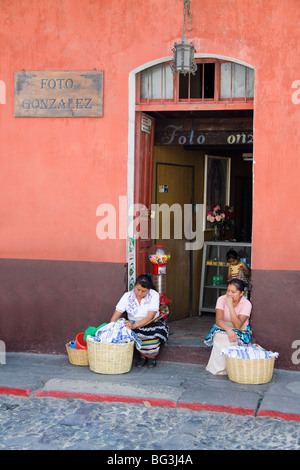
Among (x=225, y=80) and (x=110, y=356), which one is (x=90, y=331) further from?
(x=225, y=80)

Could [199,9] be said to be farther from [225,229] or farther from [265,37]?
[225,229]

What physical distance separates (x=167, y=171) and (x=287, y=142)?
8.07ft

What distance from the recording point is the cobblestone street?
5238 millimetres

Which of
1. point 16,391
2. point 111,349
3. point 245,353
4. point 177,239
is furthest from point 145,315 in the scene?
point 177,239

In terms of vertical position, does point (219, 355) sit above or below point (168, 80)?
below

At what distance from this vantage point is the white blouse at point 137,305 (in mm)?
7473

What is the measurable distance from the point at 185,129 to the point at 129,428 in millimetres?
4374

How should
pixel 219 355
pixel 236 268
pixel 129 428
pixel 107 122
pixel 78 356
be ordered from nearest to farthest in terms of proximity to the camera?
pixel 129 428, pixel 219 355, pixel 78 356, pixel 107 122, pixel 236 268

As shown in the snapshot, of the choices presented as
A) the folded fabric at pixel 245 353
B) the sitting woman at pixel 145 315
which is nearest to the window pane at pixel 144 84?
the sitting woman at pixel 145 315

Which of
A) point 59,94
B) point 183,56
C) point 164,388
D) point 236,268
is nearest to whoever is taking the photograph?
point 164,388

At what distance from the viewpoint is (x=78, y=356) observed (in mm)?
7465

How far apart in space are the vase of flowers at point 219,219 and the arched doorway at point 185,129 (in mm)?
248

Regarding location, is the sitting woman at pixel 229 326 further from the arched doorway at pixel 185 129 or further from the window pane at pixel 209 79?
the window pane at pixel 209 79

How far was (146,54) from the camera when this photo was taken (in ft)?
25.2
